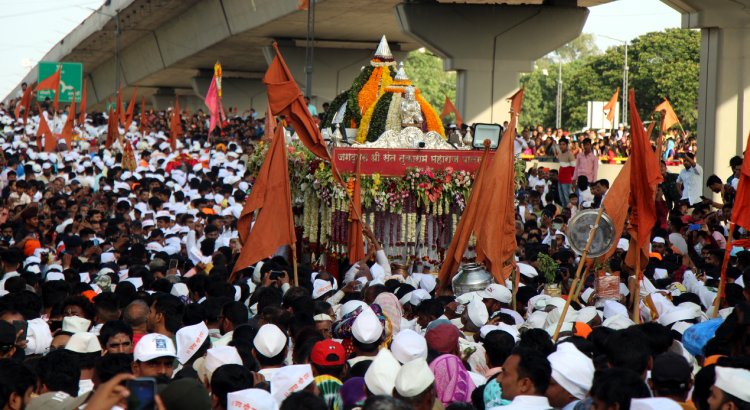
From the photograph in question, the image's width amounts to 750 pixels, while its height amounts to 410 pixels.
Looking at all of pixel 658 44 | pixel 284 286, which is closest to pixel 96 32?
pixel 658 44

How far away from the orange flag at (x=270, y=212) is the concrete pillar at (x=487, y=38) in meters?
19.2

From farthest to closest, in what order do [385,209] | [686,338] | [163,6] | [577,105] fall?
[577,105] → [163,6] → [385,209] → [686,338]

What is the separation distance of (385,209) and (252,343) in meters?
7.86

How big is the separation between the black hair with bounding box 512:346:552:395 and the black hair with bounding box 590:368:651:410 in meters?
0.51

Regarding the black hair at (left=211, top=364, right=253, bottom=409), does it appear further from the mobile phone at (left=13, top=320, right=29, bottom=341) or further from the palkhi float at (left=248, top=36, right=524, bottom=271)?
the palkhi float at (left=248, top=36, right=524, bottom=271)

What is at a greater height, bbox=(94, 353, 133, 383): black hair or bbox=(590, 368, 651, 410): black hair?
bbox=(590, 368, 651, 410): black hair

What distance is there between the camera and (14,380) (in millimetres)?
6168

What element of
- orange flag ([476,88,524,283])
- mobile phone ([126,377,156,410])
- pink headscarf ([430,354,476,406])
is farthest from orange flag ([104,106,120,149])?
mobile phone ([126,377,156,410])

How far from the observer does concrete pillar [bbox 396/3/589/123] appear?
32.5 metres

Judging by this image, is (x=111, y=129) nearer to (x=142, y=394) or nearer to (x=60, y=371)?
(x=60, y=371)

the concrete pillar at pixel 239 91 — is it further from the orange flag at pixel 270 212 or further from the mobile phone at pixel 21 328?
the mobile phone at pixel 21 328

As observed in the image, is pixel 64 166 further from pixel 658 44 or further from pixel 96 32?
pixel 658 44

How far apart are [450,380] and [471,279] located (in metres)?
5.36

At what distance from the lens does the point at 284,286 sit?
38.4ft
